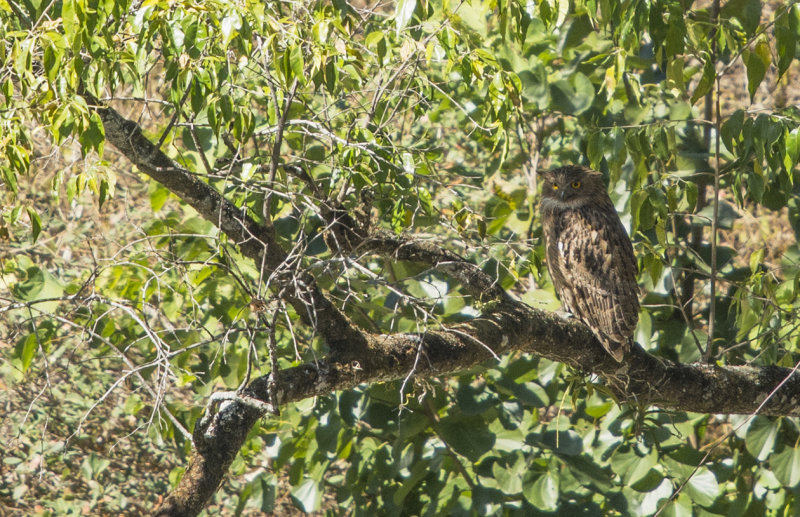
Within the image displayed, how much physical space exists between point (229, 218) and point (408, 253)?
0.70 metres

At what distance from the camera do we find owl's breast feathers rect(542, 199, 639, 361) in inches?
149

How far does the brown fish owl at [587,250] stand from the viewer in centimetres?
380

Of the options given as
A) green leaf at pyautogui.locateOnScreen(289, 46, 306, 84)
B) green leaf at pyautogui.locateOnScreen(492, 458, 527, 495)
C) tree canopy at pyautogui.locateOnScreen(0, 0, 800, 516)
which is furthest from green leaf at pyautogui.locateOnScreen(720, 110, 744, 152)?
green leaf at pyautogui.locateOnScreen(492, 458, 527, 495)

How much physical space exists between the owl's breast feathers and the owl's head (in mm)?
69

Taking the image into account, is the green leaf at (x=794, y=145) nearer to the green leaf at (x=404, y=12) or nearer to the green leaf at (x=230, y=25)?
the green leaf at (x=404, y=12)

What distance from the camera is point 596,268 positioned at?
404 cm

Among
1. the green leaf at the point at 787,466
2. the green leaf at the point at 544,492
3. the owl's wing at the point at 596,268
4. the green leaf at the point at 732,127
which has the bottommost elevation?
the green leaf at the point at 787,466

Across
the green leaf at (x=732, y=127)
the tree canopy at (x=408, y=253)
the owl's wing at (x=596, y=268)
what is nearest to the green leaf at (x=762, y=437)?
the tree canopy at (x=408, y=253)

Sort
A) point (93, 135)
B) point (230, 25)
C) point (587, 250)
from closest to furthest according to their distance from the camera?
point (230, 25)
point (93, 135)
point (587, 250)

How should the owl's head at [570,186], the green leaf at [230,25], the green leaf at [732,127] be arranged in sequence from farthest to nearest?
the owl's head at [570,186], the green leaf at [732,127], the green leaf at [230,25]

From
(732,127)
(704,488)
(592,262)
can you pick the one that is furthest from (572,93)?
(704,488)

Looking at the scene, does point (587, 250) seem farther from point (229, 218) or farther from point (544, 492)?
point (229, 218)

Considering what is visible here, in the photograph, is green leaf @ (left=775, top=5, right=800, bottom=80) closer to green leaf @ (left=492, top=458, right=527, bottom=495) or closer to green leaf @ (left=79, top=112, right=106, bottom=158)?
green leaf @ (left=79, top=112, right=106, bottom=158)

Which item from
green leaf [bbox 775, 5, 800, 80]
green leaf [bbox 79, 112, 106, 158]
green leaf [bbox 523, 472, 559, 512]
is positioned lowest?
green leaf [bbox 523, 472, 559, 512]
